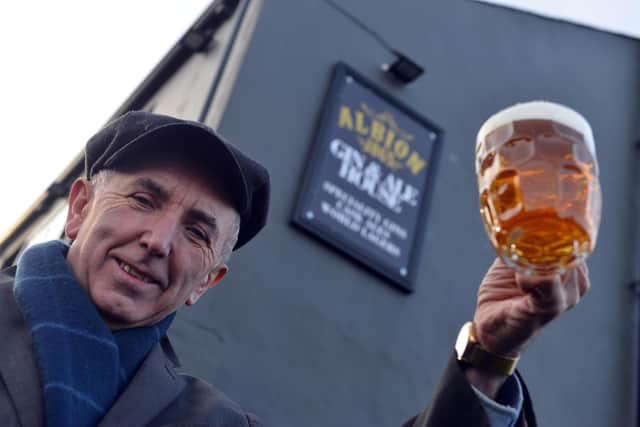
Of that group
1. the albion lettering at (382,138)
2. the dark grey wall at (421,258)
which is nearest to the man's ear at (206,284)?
the dark grey wall at (421,258)

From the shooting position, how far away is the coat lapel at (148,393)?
175 cm

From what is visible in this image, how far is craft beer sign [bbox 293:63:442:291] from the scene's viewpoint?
231 inches

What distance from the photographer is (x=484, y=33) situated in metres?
8.02

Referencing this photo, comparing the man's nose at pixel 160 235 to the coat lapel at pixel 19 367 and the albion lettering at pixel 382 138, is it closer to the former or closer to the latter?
the coat lapel at pixel 19 367

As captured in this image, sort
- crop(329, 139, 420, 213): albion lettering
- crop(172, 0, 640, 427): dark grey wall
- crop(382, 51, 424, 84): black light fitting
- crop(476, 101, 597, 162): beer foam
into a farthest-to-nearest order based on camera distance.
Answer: crop(382, 51, 424, 84): black light fitting
crop(329, 139, 420, 213): albion lettering
crop(172, 0, 640, 427): dark grey wall
crop(476, 101, 597, 162): beer foam

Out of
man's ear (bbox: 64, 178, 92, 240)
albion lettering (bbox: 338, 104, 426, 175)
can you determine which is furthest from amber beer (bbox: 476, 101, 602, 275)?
albion lettering (bbox: 338, 104, 426, 175)

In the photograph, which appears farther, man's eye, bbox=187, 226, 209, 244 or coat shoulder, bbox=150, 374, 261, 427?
man's eye, bbox=187, 226, 209, 244

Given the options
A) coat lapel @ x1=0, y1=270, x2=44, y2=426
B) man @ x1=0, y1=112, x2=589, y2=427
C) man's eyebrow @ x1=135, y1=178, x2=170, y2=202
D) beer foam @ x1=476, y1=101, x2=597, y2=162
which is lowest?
coat lapel @ x1=0, y1=270, x2=44, y2=426

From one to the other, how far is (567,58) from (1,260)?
9.24 m

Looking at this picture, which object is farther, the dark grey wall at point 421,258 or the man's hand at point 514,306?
the dark grey wall at point 421,258

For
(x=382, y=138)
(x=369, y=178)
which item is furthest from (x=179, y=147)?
(x=382, y=138)

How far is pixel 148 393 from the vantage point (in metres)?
1.85

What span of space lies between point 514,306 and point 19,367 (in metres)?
1.13

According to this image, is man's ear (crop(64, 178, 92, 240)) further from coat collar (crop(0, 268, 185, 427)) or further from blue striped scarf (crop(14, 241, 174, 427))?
coat collar (crop(0, 268, 185, 427))
